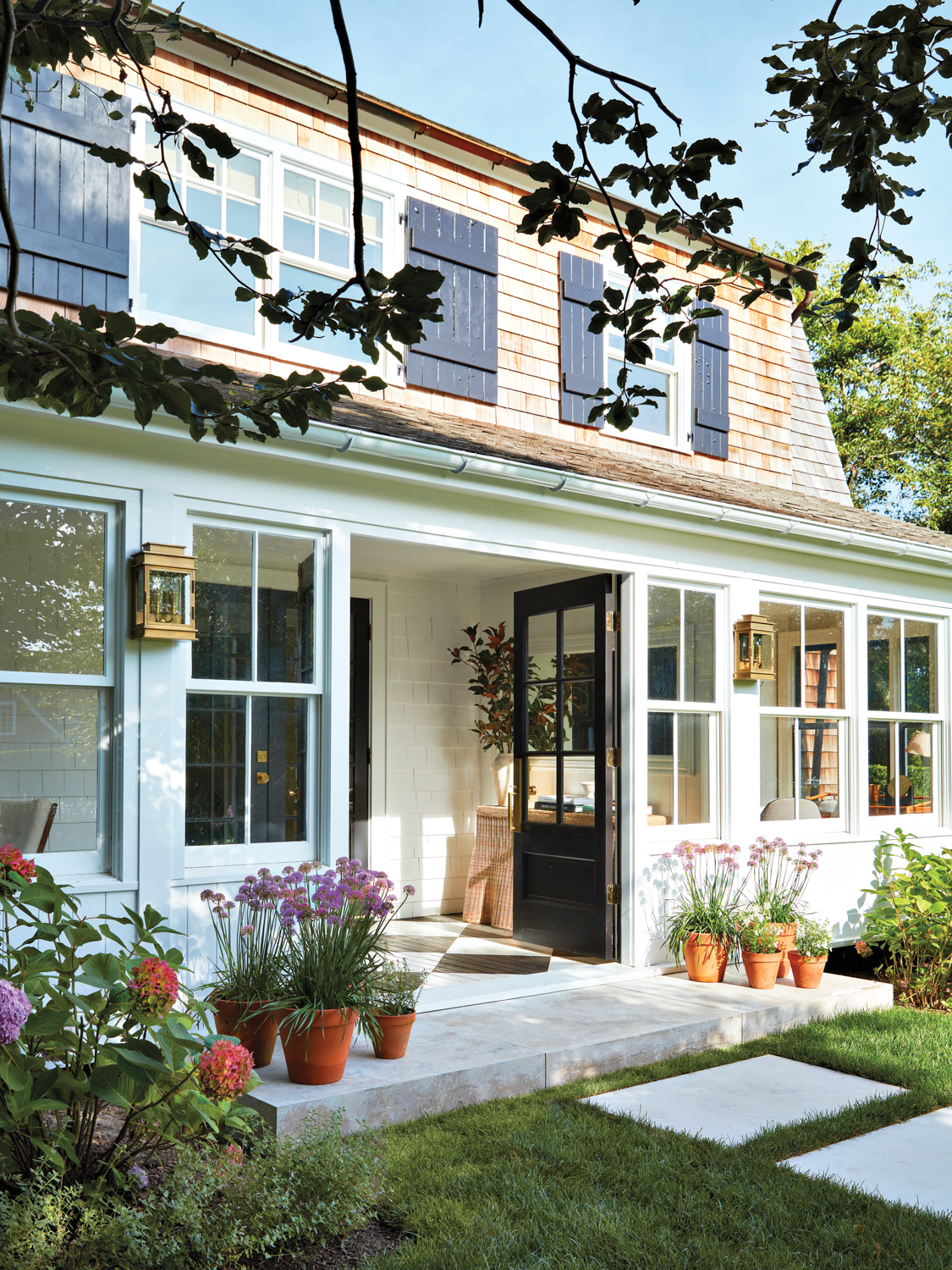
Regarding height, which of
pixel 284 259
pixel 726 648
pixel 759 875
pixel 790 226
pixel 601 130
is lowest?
pixel 759 875

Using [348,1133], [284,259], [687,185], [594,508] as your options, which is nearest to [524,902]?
[594,508]

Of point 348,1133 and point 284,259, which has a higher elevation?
point 284,259

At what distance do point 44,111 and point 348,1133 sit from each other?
4.61 m

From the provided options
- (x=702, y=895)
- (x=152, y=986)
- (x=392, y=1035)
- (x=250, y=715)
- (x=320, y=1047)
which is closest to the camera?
(x=152, y=986)

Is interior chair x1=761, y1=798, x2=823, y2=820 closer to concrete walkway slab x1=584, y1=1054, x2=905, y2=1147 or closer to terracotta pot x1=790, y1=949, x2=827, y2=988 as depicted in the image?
terracotta pot x1=790, y1=949, x2=827, y2=988

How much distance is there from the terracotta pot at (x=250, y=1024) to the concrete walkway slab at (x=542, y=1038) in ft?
0.32

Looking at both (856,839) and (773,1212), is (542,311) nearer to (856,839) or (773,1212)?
(856,839)

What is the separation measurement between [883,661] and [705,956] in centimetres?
276

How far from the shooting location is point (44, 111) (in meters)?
5.03

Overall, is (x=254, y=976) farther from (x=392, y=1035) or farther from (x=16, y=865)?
(x=16, y=865)

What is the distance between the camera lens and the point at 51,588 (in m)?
4.10

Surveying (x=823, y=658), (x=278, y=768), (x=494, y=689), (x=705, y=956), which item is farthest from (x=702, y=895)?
(x=278, y=768)

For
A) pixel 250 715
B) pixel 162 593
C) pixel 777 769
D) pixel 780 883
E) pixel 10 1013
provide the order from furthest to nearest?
pixel 777 769 < pixel 780 883 < pixel 250 715 < pixel 162 593 < pixel 10 1013

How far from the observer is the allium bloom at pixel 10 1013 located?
2299mm
